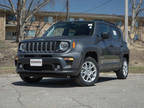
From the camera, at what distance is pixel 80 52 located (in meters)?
7.55

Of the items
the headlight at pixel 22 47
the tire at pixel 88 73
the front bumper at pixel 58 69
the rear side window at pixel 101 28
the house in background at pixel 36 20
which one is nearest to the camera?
the front bumper at pixel 58 69

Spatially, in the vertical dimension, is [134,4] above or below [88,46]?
above

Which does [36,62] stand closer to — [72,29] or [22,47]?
[22,47]


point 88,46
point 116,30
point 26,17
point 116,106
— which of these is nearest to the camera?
point 116,106

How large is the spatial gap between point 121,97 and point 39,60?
8.26 ft

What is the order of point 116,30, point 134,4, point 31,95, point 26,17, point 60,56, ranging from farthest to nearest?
1. point 134,4
2. point 26,17
3. point 116,30
4. point 60,56
5. point 31,95

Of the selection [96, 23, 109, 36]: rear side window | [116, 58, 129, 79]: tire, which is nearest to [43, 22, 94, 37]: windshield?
[96, 23, 109, 36]: rear side window

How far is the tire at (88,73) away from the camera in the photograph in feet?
25.2

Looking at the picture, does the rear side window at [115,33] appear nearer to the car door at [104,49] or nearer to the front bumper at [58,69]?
the car door at [104,49]

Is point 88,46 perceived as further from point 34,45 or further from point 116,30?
point 116,30

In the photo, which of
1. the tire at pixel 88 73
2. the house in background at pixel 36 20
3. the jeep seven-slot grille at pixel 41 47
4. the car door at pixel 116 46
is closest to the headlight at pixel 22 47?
the jeep seven-slot grille at pixel 41 47

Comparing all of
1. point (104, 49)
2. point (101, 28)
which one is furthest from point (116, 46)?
point (104, 49)

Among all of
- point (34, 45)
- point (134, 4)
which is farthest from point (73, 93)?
point (134, 4)

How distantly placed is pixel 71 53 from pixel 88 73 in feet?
2.92
